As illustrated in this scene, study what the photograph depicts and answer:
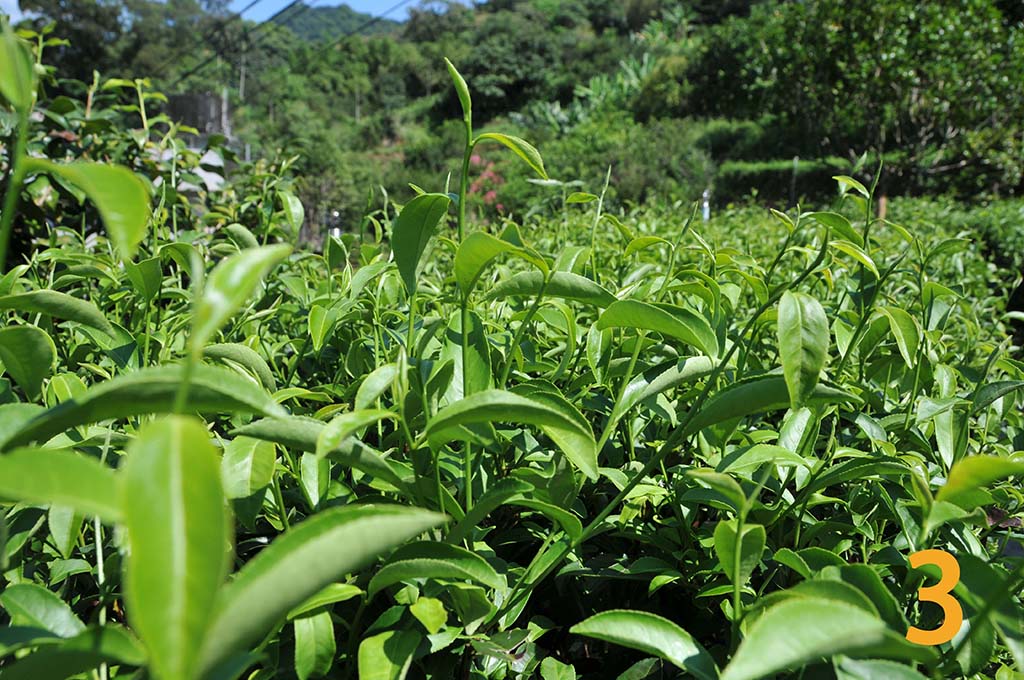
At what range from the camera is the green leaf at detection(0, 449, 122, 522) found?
302 millimetres

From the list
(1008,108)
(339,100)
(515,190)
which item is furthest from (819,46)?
(339,100)

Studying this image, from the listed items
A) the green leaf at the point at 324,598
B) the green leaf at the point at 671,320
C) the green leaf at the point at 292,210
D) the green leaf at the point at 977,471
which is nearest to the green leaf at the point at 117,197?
the green leaf at the point at 324,598

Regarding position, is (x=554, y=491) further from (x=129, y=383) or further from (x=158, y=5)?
(x=158, y=5)

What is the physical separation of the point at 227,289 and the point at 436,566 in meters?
0.29

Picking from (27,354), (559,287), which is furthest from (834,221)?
(27,354)

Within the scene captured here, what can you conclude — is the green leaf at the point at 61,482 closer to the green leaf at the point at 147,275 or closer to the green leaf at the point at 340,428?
the green leaf at the point at 340,428

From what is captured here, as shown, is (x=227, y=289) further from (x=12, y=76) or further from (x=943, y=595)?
(x=943, y=595)

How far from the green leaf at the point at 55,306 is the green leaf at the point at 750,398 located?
1.78 ft

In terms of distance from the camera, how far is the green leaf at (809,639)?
0.39 meters

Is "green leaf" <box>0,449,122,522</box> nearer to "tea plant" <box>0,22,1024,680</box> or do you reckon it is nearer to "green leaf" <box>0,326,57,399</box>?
"tea plant" <box>0,22,1024,680</box>

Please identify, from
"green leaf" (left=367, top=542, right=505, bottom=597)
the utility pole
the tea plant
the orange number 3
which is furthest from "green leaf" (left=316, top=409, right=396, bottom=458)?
the utility pole

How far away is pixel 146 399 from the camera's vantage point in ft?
1.36

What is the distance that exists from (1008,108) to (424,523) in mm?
14462

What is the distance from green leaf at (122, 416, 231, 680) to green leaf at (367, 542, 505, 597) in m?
0.24
